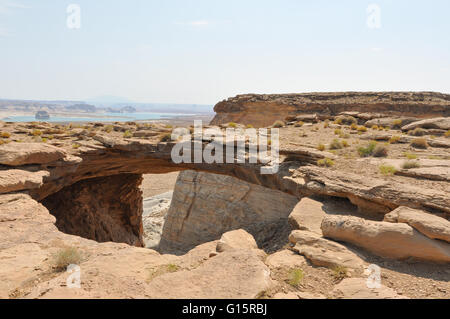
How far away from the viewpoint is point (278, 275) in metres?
4.43

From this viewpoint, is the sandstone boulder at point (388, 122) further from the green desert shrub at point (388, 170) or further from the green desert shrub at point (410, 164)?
the green desert shrub at point (388, 170)

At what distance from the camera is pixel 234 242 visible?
17.6ft

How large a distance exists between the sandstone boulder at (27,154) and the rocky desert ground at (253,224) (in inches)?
1.5

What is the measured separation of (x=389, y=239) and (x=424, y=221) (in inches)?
27.7

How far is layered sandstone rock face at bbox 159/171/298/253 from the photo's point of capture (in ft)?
58.4

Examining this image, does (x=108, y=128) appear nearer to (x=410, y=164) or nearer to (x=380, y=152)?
(x=380, y=152)

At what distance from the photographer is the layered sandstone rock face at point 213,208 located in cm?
1781

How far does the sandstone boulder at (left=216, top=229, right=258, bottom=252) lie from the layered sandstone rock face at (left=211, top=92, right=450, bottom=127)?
1738 centimetres

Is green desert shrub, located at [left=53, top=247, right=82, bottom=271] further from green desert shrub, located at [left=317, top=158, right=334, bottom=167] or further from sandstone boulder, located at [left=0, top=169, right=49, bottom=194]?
green desert shrub, located at [left=317, top=158, right=334, bottom=167]

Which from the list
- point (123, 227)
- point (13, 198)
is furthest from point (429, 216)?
point (123, 227)

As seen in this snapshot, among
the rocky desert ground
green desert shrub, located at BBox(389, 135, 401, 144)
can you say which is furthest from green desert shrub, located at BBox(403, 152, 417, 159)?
green desert shrub, located at BBox(389, 135, 401, 144)

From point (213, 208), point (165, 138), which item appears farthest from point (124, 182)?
point (213, 208)
